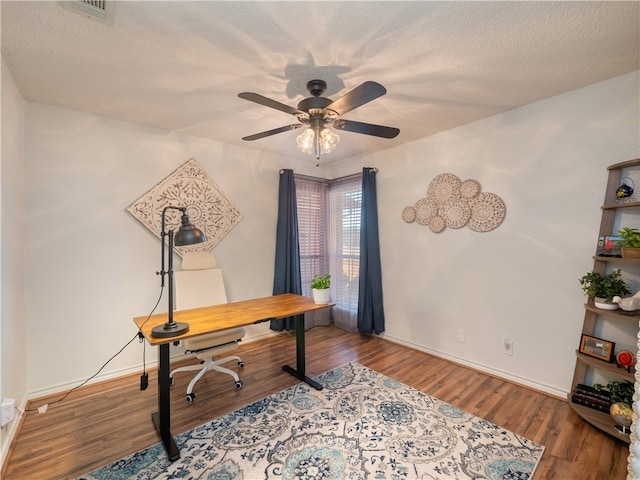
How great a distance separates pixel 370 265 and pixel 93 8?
312 centimetres

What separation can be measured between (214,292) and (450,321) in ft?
7.95

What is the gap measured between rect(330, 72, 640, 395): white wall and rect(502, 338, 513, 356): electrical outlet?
0.05 m

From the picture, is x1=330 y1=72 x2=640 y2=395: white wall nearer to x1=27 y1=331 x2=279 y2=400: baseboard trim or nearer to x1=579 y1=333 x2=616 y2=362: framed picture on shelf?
x1=579 y1=333 x2=616 y2=362: framed picture on shelf

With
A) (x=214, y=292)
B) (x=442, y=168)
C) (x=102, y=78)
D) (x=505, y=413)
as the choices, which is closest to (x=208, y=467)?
(x=214, y=292)

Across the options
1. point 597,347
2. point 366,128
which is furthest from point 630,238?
point 366,128

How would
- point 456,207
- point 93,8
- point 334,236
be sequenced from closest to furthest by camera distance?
1. point 93,8
2. point 456,207
3. point 334,236

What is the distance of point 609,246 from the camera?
1.94 metres

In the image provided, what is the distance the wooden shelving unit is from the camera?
180 cm

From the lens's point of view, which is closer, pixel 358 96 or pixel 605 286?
pixel 358 96

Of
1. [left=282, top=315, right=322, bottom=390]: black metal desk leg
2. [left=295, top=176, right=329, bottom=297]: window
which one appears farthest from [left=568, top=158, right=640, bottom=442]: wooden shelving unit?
[left=295, top=176, right=329, bottom=297]: window

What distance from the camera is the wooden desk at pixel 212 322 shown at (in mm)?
1729

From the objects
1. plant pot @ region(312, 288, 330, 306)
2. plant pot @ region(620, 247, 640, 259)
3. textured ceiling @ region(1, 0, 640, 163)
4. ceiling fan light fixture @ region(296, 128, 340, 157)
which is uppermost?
textured ceiling @ region(1, 0, 640, 163)

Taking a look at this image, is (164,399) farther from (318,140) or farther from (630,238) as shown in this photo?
(630,238)

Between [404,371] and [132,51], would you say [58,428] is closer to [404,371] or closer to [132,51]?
[132,51]
